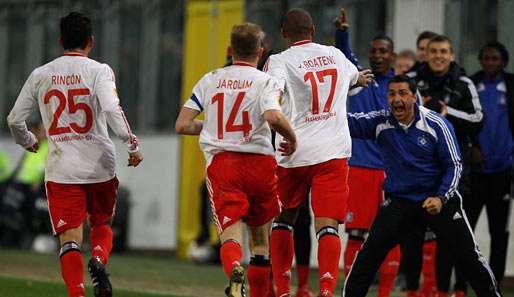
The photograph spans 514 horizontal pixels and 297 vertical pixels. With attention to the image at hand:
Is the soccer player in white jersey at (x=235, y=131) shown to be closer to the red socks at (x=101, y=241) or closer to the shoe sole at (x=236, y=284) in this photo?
the shoe sole at (x=236, y=284)

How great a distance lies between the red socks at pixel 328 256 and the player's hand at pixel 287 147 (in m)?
0.82

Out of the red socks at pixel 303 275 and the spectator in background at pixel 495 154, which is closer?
the red socks at pixel 303 275

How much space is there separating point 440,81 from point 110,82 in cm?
378

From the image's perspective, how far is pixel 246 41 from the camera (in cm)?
1044

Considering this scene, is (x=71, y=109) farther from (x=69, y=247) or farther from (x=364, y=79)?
(x=364, y=79)

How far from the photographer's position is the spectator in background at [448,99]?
42.7 feet

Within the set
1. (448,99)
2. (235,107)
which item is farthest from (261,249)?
(448,99)

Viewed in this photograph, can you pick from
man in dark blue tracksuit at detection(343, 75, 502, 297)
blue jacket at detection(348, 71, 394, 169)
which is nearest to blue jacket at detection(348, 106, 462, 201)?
man in dark blue tracksuit at detection(343, 75, 502, 297)

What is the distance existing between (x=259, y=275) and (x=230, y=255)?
2.07ft

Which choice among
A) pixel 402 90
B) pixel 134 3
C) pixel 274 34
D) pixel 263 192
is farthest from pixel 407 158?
pixel 134 3

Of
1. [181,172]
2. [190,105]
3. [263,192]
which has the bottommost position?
[181,172]

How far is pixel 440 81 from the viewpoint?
1330 centimetres

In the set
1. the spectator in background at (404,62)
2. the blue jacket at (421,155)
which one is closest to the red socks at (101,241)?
the blue jacket at (421,155)

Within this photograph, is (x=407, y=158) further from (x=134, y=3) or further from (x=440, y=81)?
(x=134, y=3)
